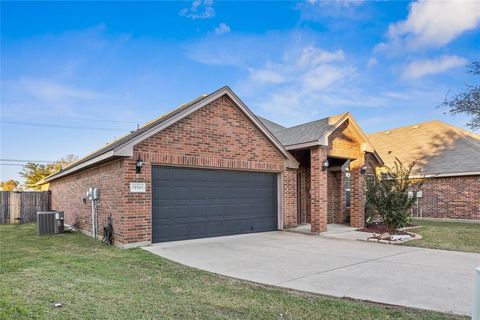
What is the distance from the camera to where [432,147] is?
21.6 meters

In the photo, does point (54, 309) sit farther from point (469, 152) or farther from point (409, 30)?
point (469, 152)

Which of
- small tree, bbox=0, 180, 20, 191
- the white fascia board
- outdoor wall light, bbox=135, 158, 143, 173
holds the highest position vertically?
the white fascia board

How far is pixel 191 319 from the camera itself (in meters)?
3.99

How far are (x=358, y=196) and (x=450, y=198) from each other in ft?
24.2

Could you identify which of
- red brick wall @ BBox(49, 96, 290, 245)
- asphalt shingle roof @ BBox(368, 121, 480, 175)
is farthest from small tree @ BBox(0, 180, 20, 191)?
asphalt shingle roof @ BBox(368, 121, 480, 175)

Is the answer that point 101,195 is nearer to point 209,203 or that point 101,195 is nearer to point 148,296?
point 209,203

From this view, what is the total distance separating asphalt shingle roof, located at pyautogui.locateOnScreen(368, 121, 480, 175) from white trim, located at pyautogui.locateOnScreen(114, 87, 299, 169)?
10481 millimetres

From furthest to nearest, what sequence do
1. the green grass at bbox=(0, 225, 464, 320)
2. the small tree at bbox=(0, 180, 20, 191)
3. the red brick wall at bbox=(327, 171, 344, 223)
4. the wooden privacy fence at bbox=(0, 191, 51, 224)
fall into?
the small tree at bbox=(0, 180, 20, 191)
the wooden privacy fence at bbox=(0, 191, 51, 224)
the red brick wall at bbox=(327, 171, 344, 223)
the green grass at bbox=(0, 225, 464, 320)

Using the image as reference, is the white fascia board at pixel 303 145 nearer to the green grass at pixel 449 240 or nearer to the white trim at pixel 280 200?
the white trim at pixel 280 200

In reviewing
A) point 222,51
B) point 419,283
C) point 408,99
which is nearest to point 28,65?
point 222,51

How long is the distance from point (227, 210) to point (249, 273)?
5243 mm

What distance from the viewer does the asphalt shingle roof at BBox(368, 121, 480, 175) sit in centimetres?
1850

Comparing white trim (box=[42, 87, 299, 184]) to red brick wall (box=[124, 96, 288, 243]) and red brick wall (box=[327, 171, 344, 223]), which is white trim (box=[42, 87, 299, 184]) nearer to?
red brick wall (box=[124, 96, 288, 243])

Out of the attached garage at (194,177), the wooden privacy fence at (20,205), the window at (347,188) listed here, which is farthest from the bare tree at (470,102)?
the wooden privacy fence at (20,205)
